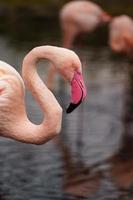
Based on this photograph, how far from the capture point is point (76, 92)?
229 inches

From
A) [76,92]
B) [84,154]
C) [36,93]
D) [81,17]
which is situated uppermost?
[81,17]

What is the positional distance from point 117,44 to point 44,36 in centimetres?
663

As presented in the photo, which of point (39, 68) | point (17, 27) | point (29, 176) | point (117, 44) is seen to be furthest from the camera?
point (17, 27)

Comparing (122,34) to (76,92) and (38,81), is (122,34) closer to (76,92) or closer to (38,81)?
(38,81)

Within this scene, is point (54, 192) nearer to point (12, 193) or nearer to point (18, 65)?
point (12, 193)

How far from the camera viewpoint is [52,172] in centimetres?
820

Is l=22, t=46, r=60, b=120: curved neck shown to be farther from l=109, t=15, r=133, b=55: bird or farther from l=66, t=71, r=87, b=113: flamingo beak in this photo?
l=109, t=15, r=133, b=55: bird

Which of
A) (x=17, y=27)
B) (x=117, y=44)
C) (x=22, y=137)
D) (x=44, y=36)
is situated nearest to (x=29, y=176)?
(x=22, y=137)

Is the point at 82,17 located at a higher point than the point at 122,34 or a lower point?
higher

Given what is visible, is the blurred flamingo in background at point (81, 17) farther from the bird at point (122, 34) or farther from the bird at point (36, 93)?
the bird at point (36, 93)

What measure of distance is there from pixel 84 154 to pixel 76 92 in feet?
10.7

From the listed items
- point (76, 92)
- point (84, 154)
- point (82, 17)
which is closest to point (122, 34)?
point (82, 17)

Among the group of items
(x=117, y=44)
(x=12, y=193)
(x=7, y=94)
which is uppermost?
(x=117, y=44)

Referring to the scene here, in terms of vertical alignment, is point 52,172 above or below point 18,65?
below
